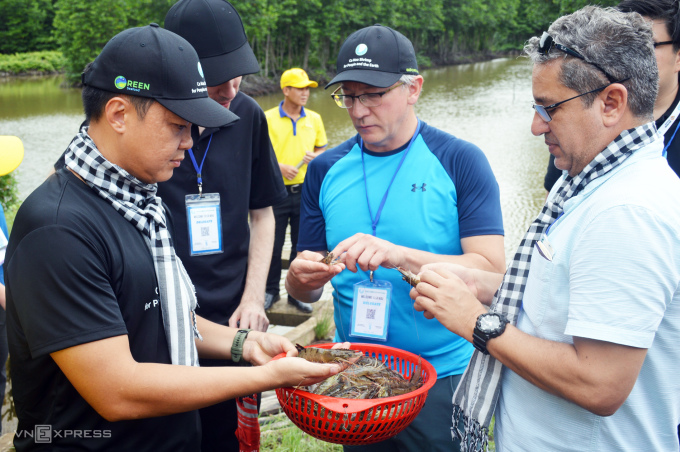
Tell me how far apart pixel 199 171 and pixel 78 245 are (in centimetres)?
137

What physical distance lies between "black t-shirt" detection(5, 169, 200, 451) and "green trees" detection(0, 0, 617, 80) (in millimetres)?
14908

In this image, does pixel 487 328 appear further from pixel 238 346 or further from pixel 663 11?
pixel 663 11

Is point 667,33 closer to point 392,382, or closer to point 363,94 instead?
point 363,94

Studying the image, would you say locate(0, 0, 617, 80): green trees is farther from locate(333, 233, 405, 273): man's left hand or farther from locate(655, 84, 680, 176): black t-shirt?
locate(333, 233, 405, 273): man's left hand

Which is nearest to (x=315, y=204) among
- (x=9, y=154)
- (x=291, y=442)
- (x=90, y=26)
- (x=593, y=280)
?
(x=593, y=280)

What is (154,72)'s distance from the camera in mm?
1814

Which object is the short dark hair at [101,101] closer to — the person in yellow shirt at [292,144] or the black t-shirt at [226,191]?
the black t-shirt at [226,191]

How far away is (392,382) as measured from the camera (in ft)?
7.71

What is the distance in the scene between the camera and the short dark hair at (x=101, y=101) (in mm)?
1804

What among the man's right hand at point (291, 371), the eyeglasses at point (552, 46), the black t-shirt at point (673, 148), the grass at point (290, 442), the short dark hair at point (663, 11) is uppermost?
the short dark hair at point (663, 11)


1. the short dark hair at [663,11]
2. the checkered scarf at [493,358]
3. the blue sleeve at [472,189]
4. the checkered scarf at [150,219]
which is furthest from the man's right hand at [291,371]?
the short dark hair at [663,11]

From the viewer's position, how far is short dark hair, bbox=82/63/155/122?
5.92ft

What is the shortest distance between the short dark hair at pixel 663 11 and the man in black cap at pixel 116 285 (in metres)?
2.29

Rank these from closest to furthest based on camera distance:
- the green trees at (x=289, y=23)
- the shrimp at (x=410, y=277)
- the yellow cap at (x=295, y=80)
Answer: the shrimp at (x=410, y=277) → the yellow cap at (x=295, y=80) → the green trees at (x=289, y=23)
